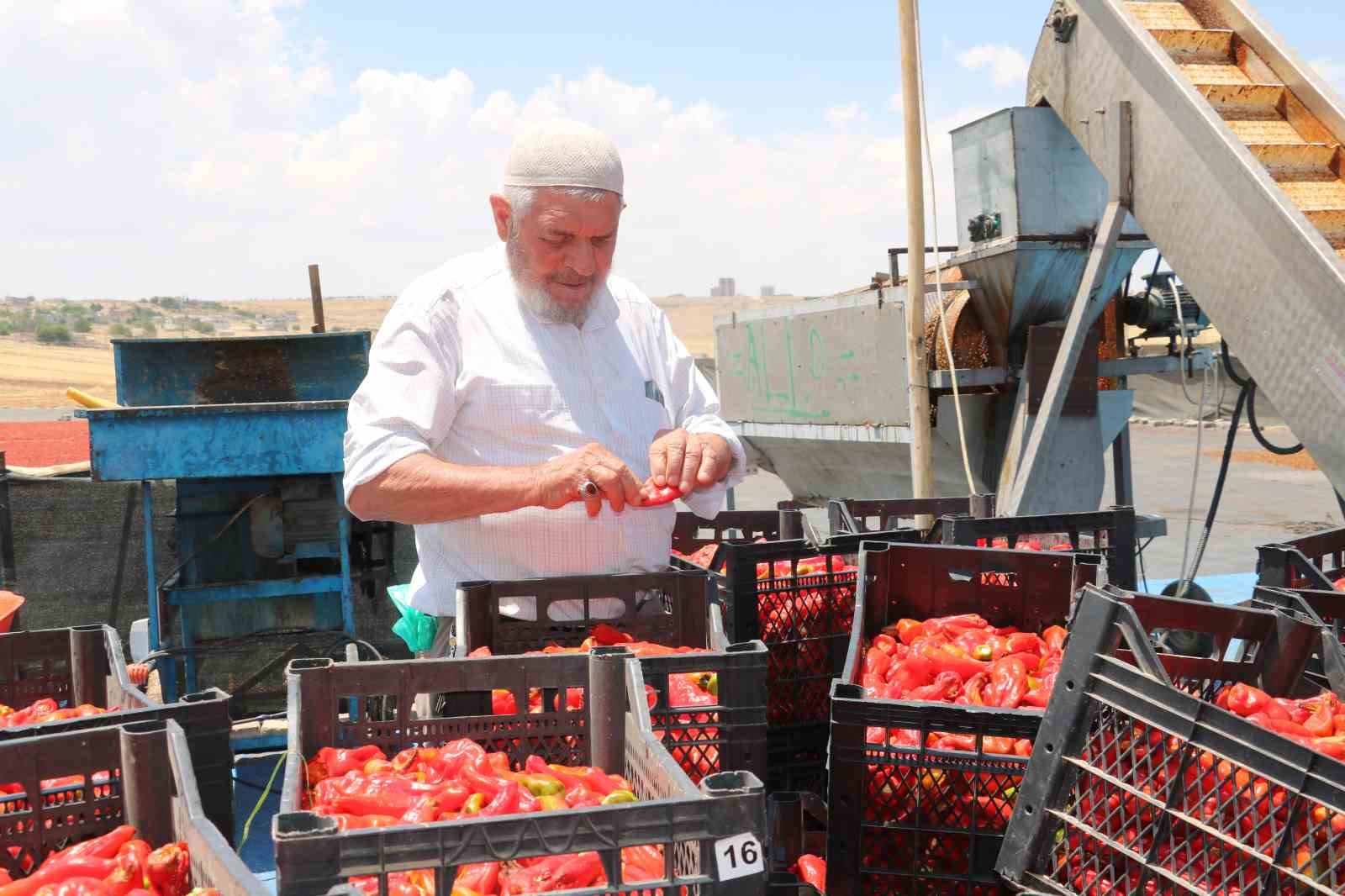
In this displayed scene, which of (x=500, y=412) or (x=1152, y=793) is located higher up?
(x=500, y=412)

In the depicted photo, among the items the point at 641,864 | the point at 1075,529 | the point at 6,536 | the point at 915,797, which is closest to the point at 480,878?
the point at 641,864

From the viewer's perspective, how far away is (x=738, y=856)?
1.60 metres

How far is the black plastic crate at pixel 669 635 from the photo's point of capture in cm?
238

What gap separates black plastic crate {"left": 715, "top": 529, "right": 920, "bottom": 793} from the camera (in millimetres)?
3369

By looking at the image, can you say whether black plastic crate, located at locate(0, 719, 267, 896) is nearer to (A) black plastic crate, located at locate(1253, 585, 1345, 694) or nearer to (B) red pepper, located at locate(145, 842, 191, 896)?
(B) red pepper, located at locate(145, 842, 191, 896)

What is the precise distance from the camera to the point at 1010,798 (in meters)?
2.33

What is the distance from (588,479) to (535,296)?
0.55 meters

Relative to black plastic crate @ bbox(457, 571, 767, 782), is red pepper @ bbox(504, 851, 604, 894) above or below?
below

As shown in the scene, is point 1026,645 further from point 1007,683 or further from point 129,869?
point 129,869

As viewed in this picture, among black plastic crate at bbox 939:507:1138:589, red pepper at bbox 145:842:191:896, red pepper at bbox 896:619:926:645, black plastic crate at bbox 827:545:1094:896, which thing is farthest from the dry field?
red pepper at bbox 145:842:191:896

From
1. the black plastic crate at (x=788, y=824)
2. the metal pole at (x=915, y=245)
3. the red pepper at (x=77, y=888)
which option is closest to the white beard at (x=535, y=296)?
the black plastic crate at (x=788, y=824)

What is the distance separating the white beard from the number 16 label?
1673mm

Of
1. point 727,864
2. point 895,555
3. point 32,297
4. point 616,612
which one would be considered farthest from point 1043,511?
point 32,297

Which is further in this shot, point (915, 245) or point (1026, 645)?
point (915, 245)
